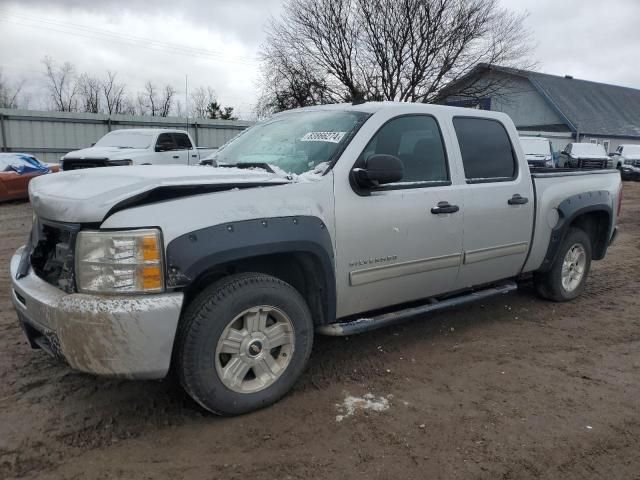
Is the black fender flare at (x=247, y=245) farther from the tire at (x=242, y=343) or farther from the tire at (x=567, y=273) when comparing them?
the tire at (x=567, y=273)

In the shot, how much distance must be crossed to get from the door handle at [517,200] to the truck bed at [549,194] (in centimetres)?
23

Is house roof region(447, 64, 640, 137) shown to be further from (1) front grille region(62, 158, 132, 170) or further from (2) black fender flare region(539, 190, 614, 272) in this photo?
(2) black fender flare region(539, 190, 614, 272)

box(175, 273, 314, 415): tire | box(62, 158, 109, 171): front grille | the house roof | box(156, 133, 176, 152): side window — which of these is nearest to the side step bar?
box(175, 273, 314, 415): tire

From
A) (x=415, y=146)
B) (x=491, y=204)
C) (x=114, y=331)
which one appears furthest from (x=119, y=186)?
(x=491, y=204)

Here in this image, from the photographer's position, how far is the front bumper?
8.68ft

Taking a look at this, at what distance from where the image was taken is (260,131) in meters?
4.47

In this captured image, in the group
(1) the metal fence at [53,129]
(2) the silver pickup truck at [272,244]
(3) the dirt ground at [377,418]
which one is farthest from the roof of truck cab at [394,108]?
(1) the metal fence at [53,129]

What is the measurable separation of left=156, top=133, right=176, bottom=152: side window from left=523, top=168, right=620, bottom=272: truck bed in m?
10.9

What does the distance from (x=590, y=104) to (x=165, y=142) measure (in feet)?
118

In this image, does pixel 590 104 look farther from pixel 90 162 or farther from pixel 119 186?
pixel 119 186

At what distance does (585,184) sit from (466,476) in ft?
12.4

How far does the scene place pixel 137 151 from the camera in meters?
13.5

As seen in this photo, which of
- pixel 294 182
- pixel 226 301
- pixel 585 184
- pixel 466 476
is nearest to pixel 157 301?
pixel 226 301

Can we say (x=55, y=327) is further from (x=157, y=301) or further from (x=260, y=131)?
(x=260, y=131)
